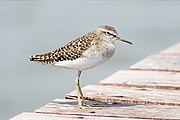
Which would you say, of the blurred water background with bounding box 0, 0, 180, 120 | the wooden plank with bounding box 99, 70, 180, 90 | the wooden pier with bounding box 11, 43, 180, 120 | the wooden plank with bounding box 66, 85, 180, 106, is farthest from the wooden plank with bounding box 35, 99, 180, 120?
the blurred water background with bounding box 0, 0, 180, 120

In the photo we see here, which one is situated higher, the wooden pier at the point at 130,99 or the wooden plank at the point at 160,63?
the wooden plank at the point at 160,63

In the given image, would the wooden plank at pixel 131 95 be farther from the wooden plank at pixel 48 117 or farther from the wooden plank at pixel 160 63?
the wooden plank at pixel 160 63

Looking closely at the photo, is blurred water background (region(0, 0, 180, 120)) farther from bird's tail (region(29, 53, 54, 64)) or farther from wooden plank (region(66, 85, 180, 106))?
bird's tail (region(29, 53, 54, 64))

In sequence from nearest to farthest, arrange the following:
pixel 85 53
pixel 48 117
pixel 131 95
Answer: pixel 48 117 → pixel 85 53 → pixel 131 95

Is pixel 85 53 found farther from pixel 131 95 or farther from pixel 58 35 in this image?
pixel 58 35

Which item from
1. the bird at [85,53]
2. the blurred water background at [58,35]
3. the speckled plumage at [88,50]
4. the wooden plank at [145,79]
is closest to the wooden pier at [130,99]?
the wooden plank at [145,79]

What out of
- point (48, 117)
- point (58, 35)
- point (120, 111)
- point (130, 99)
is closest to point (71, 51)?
point (130, 99)
